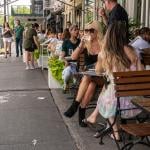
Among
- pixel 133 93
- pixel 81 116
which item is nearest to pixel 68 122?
pixel 81 116

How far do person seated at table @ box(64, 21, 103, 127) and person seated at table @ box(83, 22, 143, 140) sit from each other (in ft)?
2.65

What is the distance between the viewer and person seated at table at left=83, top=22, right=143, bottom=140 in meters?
6.04


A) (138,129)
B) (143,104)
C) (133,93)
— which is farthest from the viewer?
(133,93)

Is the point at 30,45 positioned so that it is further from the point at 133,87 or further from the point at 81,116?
the point at 133,87

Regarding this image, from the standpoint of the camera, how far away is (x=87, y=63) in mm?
8320

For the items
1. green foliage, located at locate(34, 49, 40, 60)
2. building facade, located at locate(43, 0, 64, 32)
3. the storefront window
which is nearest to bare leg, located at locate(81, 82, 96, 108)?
green foliage, located at locate(34, 49, 40, 60)

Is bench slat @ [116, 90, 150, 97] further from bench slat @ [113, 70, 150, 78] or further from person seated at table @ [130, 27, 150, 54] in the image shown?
person seated at table @ [130, 27, 150, 54]

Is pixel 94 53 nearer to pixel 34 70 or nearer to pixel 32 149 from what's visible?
pixel 32 149

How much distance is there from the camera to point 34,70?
16.2m

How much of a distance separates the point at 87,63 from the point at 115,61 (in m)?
2.21

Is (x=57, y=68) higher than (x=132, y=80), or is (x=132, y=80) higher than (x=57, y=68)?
(x=132, y=80)

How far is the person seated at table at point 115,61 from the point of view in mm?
6043

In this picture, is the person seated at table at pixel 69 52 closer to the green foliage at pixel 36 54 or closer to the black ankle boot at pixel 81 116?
the black ankle boot at pixel 81 116

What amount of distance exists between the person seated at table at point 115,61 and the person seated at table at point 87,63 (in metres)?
0.81
